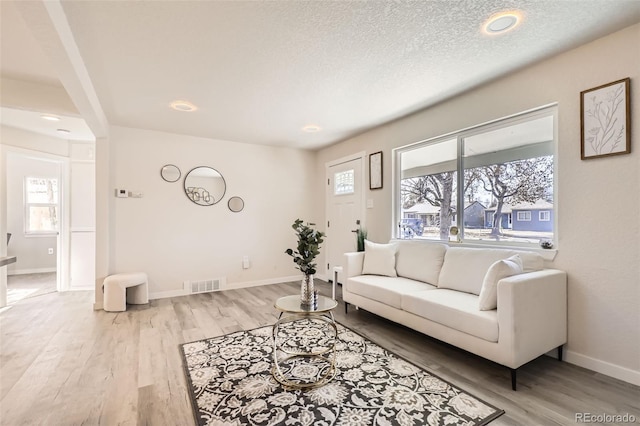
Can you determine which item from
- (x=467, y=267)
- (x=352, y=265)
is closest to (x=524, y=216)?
(x=467, y=267)

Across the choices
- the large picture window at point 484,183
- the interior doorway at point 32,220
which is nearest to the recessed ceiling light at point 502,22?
the large picture window at point 484,183

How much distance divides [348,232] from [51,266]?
608 centimetres

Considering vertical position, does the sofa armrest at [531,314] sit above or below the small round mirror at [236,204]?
below

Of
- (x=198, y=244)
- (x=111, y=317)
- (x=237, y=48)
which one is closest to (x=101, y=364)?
(x=111, y=317)

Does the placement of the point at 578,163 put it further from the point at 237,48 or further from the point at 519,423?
the point at 237,48

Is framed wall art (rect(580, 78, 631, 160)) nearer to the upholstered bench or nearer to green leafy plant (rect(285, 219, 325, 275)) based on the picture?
green leafy plant (rect(285, 219, 325, 275))

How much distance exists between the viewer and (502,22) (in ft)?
6.12

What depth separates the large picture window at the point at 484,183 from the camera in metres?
2.49

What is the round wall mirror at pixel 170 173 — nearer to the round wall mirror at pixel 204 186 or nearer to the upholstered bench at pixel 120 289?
the round wall mirror at pixel 204 186

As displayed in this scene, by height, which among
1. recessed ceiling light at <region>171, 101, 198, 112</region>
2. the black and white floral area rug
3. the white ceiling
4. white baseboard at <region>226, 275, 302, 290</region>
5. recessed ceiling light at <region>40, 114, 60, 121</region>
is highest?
the white ceiling

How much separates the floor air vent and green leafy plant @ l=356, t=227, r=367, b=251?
232 cm

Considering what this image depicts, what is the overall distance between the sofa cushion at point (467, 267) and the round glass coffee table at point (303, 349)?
1.23 m

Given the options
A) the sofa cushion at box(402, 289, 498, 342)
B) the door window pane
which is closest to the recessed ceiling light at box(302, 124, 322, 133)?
the door window pane

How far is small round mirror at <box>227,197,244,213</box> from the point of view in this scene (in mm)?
4719
